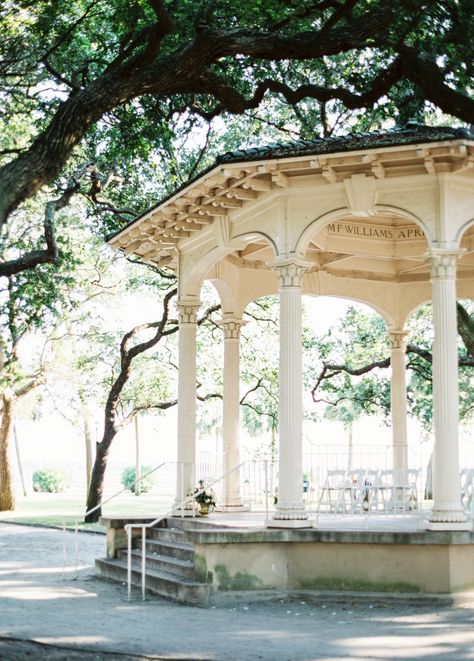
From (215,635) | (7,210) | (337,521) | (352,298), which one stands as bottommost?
(215,635)

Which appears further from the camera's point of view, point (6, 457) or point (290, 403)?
point (6, 457)

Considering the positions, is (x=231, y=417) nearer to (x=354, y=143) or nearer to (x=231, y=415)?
(x=231, y=415)

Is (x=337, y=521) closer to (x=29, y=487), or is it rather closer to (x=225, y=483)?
(x=225, y=483)

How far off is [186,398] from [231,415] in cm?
132

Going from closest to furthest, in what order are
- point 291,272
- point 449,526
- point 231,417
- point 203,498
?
point 449,526
point 291,272
point 203,498
point 231,417

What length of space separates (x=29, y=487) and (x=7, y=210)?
5135 cm

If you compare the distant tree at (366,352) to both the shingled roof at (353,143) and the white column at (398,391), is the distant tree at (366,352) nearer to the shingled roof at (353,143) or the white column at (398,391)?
the white column at (398,391)

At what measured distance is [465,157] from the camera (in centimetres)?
1158

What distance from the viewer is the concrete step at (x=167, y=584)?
11125 millimetres

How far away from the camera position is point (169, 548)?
1307cm

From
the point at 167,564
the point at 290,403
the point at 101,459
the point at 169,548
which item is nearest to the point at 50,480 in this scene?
the point at 101,459

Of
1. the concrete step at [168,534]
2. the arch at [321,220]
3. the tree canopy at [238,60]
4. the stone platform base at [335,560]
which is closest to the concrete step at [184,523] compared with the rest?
the concrete step at [168,534]

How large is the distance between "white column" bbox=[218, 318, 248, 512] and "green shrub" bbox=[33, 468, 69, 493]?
39271mm

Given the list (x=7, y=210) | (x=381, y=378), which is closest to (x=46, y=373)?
(x=381, y=378)
